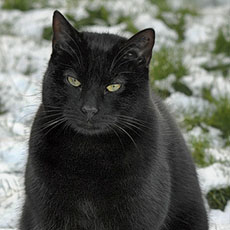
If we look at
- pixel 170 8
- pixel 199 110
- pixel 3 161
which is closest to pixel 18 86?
pixel 3 161

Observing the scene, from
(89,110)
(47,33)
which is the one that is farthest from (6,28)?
(89,110)

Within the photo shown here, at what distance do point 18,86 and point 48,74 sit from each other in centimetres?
208

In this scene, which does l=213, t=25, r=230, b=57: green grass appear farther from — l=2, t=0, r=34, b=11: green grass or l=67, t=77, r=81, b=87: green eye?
l=67, t=77, r=81, b=87: green eye

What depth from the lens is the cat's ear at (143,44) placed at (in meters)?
2.69

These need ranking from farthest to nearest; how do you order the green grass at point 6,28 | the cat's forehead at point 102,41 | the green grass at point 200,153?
the green grass at point 6,28
the green grass at point 200,153
the cat's forehead at point 102,41

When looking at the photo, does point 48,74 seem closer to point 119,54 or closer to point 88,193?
point 119,54

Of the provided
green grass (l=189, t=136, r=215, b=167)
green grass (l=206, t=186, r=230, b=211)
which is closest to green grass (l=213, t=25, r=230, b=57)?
green grass (l=189, t=136, r=215, b=167)

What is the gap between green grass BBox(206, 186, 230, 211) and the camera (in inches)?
141

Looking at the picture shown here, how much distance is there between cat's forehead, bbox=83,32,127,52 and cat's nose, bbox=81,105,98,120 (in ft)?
0.98

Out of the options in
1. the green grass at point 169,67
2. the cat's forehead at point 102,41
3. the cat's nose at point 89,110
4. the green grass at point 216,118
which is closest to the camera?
the cat's nose at point 89,110

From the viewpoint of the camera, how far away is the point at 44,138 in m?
2.72

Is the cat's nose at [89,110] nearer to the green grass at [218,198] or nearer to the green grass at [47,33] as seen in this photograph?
the green grass at [218,198]

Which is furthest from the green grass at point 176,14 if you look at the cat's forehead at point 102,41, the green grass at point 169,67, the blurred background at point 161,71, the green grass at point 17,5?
Answer: the cat's forehead at point 102,41

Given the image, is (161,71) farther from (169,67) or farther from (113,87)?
(113,87)
